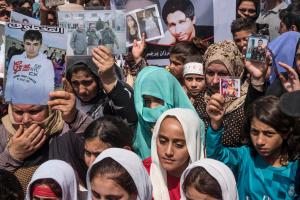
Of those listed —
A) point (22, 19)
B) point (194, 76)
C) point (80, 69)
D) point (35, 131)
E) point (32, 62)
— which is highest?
point (22, 19)

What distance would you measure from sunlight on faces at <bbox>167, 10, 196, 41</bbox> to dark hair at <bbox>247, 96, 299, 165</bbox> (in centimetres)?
216

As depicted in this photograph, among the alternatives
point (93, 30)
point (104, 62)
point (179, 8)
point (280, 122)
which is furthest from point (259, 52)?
point (179, 8)

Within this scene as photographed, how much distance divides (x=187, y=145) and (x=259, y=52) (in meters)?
0.80

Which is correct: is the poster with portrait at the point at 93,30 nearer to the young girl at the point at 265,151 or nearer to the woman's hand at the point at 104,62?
the woman's hand at the point at 104,62

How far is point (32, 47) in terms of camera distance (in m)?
3.80

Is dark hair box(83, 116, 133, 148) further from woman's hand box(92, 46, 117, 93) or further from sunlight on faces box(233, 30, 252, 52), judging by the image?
sunlight on faces box(233, 30, 252, 52)

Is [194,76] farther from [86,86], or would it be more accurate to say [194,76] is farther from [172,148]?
[172,148]

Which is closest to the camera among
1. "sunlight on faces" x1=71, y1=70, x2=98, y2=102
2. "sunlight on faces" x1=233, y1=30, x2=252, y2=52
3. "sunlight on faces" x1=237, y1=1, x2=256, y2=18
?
"sunlight on faces" x1=71, y1=70, x2=98, y2=102

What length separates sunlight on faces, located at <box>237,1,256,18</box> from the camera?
6.19 m

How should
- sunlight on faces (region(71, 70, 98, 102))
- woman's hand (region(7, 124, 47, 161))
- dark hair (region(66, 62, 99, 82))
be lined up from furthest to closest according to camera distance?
sunlight on faces (region(71, 70, 98, 102)), dark hair (region(66, 62, 99, 82)), woman's hand (region(7, 124, 47, 161))

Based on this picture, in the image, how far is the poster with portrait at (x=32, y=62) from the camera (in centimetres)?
377

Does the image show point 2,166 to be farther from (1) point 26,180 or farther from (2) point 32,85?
(2) point 32,85

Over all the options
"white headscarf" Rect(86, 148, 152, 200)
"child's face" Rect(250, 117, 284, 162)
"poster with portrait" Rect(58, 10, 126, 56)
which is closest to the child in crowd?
"poster with portrait" Rect(58, 10, 126, 56)

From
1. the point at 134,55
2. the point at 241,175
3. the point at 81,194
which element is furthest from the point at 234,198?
the point at 134,55
